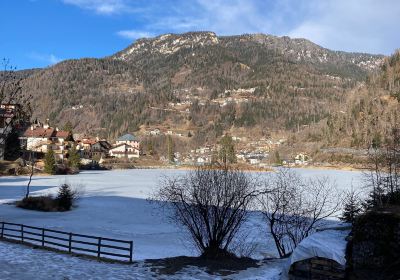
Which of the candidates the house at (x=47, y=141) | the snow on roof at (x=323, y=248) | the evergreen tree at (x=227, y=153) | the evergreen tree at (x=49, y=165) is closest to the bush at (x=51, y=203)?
the evergreen tree at (x=227, y=153)

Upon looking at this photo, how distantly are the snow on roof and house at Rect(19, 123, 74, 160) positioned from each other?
4579 inches

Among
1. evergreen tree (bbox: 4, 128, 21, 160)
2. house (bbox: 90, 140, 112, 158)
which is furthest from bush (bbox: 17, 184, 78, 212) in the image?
house (bbox: 90, 140, 112, 158)

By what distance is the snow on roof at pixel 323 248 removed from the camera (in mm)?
15884

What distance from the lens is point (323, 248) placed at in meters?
16.1

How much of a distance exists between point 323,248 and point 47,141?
417 ft

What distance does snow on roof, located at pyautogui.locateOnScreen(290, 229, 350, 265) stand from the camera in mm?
15884

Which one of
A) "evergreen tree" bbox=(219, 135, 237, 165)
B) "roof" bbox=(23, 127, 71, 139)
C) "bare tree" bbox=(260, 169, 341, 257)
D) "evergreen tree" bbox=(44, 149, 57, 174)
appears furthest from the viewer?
"roof" bbox=(23, 127, 71, 139)

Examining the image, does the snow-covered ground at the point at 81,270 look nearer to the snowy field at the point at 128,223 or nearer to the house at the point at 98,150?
the snowy field at the point at 128,223

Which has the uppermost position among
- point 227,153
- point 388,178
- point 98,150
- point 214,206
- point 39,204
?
point 98,150

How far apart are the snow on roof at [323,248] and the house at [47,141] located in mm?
116315

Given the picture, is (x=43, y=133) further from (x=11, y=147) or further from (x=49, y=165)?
(x=49, y=165)

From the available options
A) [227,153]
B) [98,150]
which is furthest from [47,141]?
[227,153]

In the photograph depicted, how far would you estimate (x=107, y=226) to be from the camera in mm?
32938

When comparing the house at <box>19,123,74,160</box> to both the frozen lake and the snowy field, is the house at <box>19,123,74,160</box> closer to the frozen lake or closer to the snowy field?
the frozen lake
